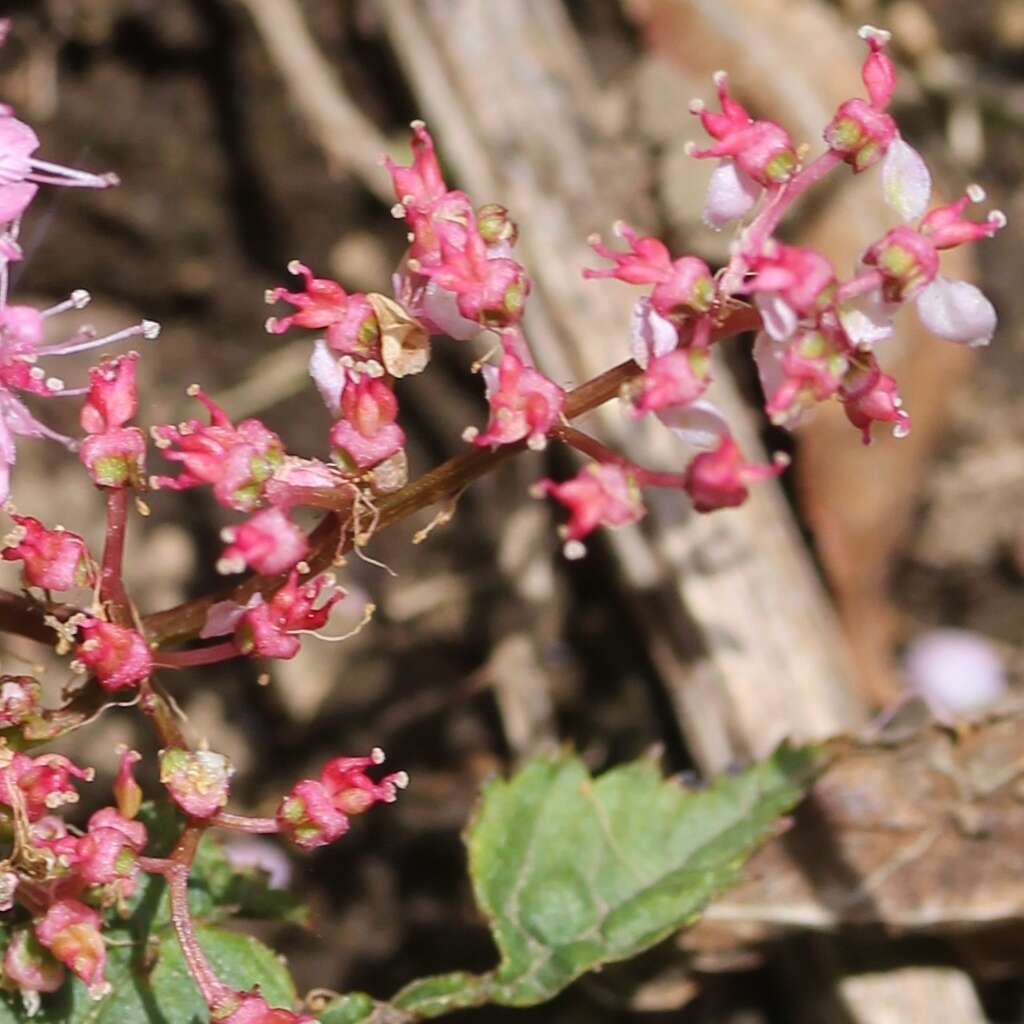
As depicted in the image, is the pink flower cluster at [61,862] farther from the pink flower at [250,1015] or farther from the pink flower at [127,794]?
the pink flower at [250,1015]

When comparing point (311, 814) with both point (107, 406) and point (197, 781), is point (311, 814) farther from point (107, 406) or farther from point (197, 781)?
point (107, 406)

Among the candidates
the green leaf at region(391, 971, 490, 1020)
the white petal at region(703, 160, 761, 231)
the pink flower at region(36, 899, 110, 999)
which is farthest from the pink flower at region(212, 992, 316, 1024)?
the white petal at region(703, 160, 761, 231)

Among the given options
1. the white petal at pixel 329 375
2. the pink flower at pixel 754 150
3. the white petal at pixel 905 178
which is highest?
the pink flower at pixel 754 150

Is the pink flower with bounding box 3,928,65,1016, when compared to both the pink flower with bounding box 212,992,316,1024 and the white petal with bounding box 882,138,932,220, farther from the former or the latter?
the white petal with bounding box 882,138,932,220

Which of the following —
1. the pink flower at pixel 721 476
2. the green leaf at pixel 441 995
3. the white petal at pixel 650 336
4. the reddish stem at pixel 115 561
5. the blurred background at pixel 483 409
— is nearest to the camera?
the pink flower at pixel 721 476

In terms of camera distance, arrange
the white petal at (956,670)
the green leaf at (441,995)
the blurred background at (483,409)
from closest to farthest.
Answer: the green leaf at (441,995), the blurred background at (483,409), the white petal at (956,670)

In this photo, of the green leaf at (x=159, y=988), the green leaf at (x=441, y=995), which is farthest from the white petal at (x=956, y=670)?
the green leaf at (x=159, y=988)
